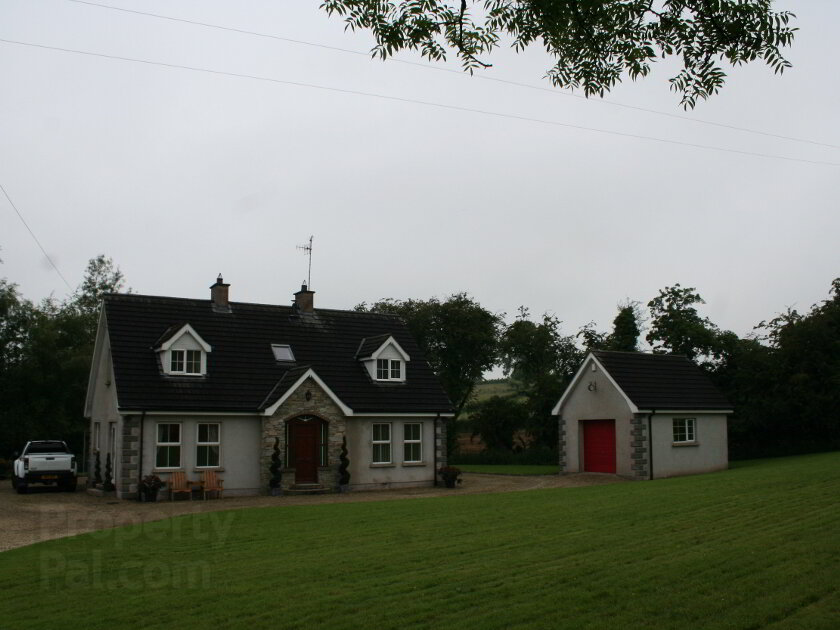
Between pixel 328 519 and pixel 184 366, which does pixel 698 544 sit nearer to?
pixel 328 519

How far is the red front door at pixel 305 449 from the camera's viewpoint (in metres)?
29.2

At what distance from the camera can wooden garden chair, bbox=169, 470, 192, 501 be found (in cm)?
2670

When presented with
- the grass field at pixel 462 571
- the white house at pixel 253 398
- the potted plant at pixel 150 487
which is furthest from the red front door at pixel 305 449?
the grass field at pixel 462 571

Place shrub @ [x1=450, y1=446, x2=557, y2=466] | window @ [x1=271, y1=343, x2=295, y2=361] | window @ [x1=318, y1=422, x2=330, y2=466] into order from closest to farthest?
window @ [x1=318, y1=422, x2=330, y2=466] → window @ [x1=271, y1=343, x2=295, y2=361] → shrub @ [x1=450, y1=446, x2=557, y2=466]

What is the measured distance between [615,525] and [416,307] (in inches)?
2046

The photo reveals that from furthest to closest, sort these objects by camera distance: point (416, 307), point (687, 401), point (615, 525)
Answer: point (416, 307), point (687, 401), point (615, 525)

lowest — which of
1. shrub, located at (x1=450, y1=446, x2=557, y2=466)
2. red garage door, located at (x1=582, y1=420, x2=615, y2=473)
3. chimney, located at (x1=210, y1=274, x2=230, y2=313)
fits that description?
shrub, located at (x1=450, y1=446, x2=557, y2=466)

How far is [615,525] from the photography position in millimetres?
15359

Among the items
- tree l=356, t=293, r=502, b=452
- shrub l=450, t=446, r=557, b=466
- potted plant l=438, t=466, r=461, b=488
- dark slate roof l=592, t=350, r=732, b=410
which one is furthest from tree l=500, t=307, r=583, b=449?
potted plant l=438, t=466, r=461, b=488

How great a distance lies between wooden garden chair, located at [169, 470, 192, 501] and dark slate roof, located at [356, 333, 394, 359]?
8.58m

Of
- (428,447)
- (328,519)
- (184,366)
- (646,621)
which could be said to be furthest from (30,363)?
(646,621)

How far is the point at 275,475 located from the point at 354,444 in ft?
11.0

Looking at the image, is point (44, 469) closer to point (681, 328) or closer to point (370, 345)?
point (370, 345)

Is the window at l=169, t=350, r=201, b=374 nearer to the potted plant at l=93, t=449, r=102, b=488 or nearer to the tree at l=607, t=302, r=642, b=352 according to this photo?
the potted plant at l=93, t=449, r=102, b=488
